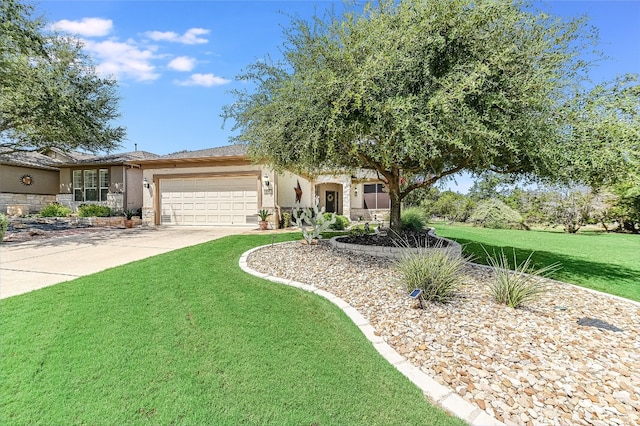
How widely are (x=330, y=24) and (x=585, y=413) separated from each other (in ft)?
22.6

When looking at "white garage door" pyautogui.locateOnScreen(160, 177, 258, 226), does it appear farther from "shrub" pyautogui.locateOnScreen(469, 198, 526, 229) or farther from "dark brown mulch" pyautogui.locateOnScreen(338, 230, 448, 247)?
"shrub" pyautogui.locateOnScreen(469, 198, 526, 229)

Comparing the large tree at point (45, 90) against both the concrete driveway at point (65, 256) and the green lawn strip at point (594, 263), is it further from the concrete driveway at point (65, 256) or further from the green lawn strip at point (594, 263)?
the green lawn strip at point (594, 263)

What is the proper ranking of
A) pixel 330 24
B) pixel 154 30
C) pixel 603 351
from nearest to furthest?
1. pixel 603 351
2. pixel 330 24
3. pixel 154 30

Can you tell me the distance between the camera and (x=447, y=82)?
509cm

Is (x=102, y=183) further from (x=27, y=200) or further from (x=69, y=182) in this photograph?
(x=27, y=200)

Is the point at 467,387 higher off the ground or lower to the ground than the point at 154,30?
lower

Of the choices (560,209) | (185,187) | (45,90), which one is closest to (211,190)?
(185,187)

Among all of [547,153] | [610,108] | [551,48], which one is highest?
[551,48]

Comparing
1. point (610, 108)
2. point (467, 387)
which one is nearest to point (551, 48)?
point (610, 108)

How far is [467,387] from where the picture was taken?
2840 millimetres

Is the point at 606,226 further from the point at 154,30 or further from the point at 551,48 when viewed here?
the point at 154,30

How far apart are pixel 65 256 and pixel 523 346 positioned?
30.9 ft

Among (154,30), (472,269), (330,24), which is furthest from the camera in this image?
(154,30)

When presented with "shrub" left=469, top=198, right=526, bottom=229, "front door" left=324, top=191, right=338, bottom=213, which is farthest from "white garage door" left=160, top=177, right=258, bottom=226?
"shrub" left=469, top=198, right=526, bottom=229
